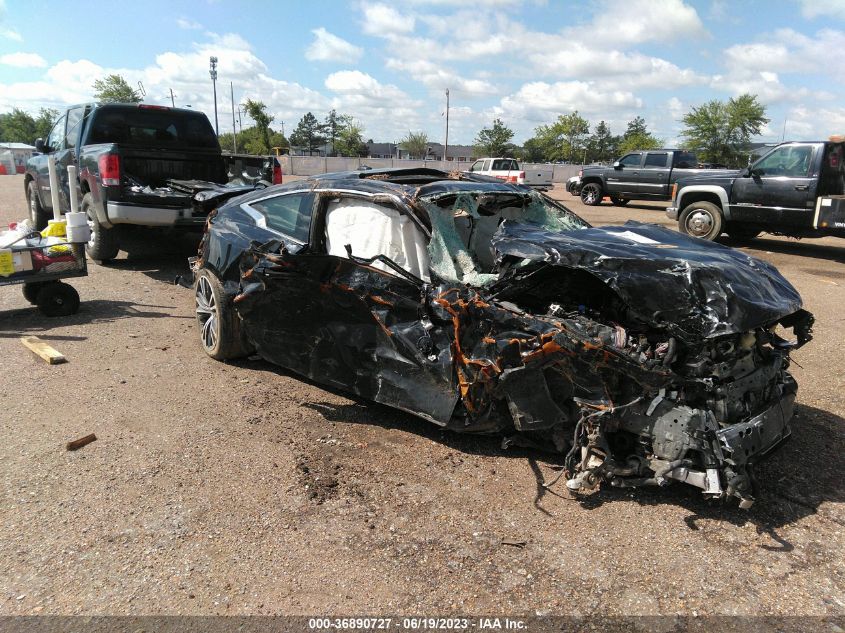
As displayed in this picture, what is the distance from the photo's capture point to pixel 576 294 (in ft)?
11.6

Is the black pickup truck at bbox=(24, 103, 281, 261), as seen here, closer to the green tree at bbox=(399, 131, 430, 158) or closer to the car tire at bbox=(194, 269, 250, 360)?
the car tire at bbox=(194, 269, 250, 360)

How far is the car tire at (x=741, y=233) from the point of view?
12.4m

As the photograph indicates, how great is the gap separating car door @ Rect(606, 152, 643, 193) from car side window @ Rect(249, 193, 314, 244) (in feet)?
56.8

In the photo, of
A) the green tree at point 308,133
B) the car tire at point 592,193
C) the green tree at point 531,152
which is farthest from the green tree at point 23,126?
the car tire at point 592,193

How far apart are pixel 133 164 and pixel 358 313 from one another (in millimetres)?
6191

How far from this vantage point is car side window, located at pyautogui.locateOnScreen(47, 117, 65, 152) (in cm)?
923

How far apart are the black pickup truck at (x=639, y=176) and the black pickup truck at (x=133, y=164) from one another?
1386 cm

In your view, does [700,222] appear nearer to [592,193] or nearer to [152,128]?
[592,193]

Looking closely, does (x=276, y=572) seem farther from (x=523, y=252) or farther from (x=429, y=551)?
(x=523, y=252)

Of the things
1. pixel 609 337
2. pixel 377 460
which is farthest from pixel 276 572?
pixel 609 337

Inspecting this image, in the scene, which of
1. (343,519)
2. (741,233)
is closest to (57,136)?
(343,519)

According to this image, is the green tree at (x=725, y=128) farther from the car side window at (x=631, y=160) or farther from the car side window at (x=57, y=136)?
the car side window at (x=57, y=136)

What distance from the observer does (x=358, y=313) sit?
3.79 metres

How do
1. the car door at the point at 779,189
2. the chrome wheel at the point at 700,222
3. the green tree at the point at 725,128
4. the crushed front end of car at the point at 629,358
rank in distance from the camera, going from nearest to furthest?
the crushed front end of car at the point at 629,358, the car door at the point at 779,189, the chrome wheel at the point at 700,222, the green tree at the point at 725,128
